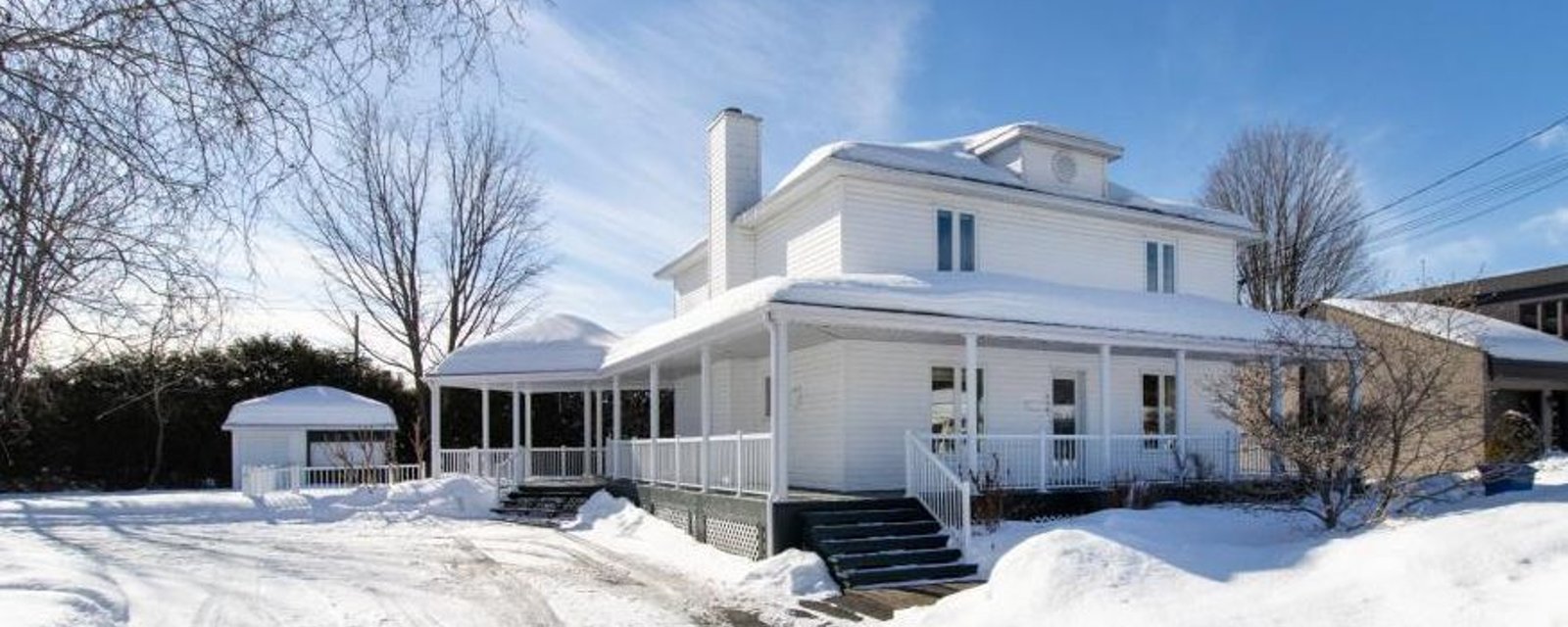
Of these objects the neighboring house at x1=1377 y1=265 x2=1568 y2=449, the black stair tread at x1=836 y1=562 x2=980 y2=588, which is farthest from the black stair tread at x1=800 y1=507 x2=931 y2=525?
the neighboring house at x1=1377 y1=265 x2=1568 y2=449

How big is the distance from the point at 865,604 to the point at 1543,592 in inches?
219

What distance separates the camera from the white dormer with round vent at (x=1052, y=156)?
18844 millimetres

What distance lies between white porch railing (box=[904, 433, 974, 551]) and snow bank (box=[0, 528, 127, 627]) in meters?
8.52

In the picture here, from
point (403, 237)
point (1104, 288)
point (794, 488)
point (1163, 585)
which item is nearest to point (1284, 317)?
point (1104, 288)

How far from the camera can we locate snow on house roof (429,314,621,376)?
22375 mm

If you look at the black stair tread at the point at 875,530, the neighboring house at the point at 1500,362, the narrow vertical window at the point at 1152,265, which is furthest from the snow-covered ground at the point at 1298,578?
the neighboring house at the point at 1500,362

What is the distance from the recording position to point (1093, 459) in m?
16.9

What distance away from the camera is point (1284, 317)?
17.5 metres

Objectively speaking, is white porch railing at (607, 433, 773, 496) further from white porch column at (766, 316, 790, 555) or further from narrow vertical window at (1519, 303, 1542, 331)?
narrow vertical window at (1519, 303, 1542, 331)

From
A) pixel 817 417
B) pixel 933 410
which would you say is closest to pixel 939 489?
pixel 933 410

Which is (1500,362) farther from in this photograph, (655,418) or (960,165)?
(655,418)

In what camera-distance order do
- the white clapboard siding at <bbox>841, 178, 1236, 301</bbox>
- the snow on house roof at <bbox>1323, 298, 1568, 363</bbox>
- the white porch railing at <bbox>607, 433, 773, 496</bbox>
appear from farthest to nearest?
1. the snow on house roof at <bbox>1323, 298, 1568, 363</bbox>
2. the white clapboard siding at <bbox>841, 178, 1236, 301</bbox>
3. the white porch railing at <bbox>607, 433, 773, 496</bbox>

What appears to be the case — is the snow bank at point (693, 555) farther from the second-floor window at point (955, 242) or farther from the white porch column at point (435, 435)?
the second-floor window at point (955, 242)

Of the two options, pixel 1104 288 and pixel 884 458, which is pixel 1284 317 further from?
pixel 884 458
